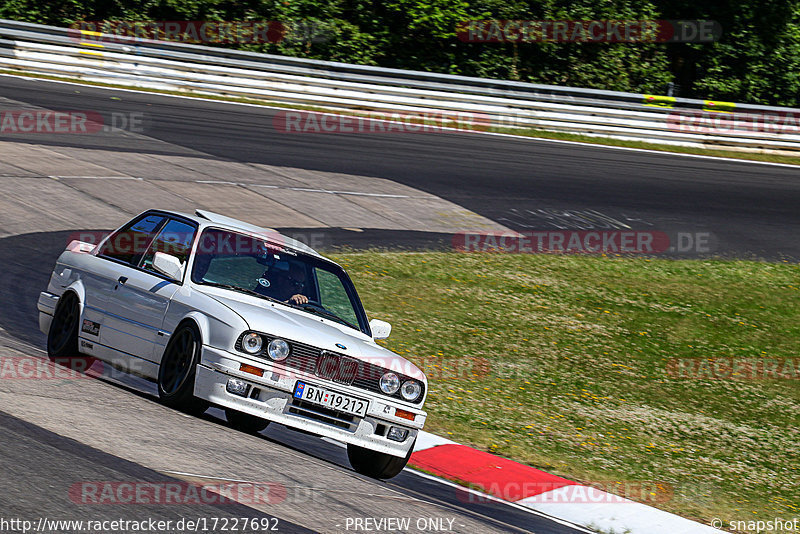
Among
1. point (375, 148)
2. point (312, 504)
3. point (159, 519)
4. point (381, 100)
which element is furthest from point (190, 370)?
point (381, 100)

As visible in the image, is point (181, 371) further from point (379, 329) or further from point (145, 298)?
point (379, 329)

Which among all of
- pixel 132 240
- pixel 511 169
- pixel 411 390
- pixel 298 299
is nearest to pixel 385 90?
pixel 511 169

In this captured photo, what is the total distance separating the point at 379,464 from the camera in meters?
7.22

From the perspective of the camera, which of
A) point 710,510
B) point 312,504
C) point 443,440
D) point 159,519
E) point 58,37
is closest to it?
point 159,519

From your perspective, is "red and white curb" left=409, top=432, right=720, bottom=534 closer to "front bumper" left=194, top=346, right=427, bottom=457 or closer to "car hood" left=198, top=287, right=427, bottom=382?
"car hood" left=198, top=287, right=427, bottom=382

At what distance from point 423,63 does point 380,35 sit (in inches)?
62.9

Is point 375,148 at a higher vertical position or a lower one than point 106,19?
lower

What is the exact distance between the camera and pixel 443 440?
8727mm

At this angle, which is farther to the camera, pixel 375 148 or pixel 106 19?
pixel 106 19

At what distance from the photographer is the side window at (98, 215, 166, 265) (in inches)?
326

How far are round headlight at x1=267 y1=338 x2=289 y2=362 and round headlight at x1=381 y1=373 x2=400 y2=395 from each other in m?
0.74

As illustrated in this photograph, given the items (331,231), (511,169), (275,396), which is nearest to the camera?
(275,396)

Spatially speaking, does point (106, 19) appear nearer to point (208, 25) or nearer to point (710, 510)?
point (208, 25)

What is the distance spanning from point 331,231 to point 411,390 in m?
9.39
